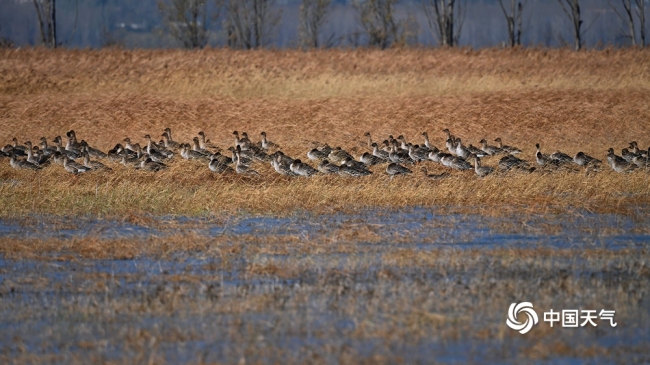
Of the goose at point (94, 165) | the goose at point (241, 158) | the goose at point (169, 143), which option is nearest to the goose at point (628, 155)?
the goose at point (241, 158)

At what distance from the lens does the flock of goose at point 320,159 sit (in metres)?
20.0

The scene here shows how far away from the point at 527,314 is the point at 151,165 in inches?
469

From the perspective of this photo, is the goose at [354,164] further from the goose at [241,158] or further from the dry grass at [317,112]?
the goose at [241,158]

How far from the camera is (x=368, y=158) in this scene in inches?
862

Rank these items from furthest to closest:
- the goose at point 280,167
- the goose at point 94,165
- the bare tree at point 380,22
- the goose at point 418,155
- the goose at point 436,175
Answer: the bare tree at point 380,22
the goose at point 418,155
the goose at point 94,165
the goose at point 280,167
the goose at point 436,175

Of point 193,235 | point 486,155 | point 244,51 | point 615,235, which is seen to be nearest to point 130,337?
point 193,235

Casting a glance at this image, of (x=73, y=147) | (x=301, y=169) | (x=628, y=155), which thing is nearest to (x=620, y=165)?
(x=628, y=155)

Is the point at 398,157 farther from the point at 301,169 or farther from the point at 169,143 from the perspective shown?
the point at 169,143

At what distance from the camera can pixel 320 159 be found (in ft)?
74.8

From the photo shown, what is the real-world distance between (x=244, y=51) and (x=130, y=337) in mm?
30512

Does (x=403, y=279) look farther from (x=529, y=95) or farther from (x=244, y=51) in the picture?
(x=244, y=51)

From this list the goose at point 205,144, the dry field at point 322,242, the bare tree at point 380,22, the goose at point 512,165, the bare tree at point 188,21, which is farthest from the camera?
the bare tree at point 188,21

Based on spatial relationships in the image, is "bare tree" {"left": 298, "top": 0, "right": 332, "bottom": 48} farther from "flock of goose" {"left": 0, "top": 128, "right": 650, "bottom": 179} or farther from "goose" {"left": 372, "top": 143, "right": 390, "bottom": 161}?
"goose" {"left": 372, "top": 143, "right": 390, "bottom": 161}

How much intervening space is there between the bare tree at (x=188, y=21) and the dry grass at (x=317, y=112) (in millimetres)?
26580
